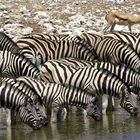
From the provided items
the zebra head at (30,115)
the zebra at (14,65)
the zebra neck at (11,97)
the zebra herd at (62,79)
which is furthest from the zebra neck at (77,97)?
the zebra at (14,65)

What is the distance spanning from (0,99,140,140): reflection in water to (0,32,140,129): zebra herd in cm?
19

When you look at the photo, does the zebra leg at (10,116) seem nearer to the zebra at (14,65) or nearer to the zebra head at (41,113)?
the zebra head at (41,113)

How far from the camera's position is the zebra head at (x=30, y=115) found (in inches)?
495

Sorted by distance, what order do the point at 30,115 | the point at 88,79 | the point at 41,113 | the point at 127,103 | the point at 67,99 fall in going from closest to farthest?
1. the point at 30,115
2. the point at 41,113
3. the point at 67,99
4. the point at 127,103
5. the point at 88,79

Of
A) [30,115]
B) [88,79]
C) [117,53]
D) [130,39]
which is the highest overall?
[130,39]

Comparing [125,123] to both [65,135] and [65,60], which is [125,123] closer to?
[65,135]

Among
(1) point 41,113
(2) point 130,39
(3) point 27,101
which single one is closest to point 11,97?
(3) point 27,101

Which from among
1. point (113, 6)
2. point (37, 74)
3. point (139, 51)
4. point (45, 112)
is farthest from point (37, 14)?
point (45, 112)

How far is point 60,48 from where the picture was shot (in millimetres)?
17500

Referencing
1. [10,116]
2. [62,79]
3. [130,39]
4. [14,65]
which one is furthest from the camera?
[130,39]

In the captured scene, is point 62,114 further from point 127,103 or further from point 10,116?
point 127,103

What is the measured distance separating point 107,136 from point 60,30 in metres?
12.8

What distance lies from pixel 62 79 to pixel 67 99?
1.12m

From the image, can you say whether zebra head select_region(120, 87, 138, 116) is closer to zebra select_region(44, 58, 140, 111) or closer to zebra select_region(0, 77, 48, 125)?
zebra select_region(44, 58, 140, 111)
